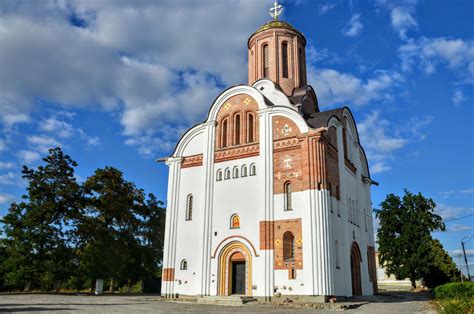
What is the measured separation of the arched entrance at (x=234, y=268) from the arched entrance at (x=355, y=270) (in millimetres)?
6491

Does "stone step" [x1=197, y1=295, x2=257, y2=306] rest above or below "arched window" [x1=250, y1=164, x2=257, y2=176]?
below

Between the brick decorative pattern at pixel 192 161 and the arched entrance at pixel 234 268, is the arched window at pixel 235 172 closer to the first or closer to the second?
the brick decorative pattern at pixel 192 161

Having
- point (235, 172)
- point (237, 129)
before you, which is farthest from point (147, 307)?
point (237, 129)

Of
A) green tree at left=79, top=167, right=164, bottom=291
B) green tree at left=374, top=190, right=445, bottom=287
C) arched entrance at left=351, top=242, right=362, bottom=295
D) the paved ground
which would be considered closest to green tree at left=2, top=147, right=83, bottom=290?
green tree at left=79, top=167, right=164, bottom=291

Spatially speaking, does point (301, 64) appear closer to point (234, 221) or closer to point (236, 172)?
point (236, 172)

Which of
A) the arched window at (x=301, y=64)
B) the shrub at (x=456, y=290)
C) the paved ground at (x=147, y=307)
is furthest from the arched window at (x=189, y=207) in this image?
the shrub at (x=456, y=290)

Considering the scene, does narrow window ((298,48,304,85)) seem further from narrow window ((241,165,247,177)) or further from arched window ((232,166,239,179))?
arched window ((232,166,239,179))

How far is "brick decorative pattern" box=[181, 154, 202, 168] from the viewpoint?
2469 centimetres

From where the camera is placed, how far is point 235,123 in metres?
24.2

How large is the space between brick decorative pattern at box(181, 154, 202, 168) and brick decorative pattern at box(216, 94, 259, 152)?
4.53 ft

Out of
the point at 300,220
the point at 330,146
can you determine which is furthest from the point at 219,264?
the point at 330,146

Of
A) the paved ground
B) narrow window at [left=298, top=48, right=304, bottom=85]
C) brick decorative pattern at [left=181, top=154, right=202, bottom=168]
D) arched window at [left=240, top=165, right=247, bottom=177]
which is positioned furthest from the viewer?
narrow window at [left=298, top=48, right=304, bottom=85]

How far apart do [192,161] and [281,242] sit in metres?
7.74

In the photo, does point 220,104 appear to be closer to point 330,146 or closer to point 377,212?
point 330,146
